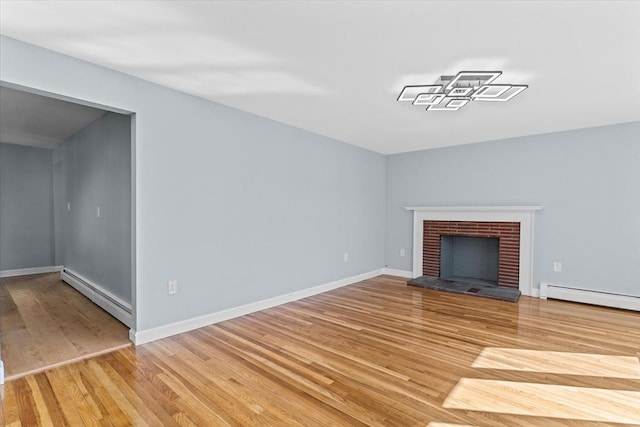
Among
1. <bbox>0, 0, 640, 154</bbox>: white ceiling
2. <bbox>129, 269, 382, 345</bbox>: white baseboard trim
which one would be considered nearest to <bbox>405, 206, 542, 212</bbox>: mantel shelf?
→ <bbox>0, 0, 640, 154</bbox>: white ceiling

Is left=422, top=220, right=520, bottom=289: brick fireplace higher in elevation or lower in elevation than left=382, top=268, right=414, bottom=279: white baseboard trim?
higher

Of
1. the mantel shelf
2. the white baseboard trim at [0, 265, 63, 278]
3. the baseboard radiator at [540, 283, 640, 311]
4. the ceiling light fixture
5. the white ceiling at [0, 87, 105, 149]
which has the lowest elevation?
the white baseboard trim at [0, 265, 63, 278]

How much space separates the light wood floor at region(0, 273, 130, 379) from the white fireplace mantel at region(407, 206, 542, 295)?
4.26 m

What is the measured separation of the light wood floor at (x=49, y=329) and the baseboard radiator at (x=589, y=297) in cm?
492

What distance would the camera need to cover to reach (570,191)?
4.09 meters

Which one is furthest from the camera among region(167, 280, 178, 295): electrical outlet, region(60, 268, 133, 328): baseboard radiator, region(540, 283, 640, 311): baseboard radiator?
region(540, 283, 640, 311): baseboard radiator

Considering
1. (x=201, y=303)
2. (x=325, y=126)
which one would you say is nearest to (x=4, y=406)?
(x=201, y=303)

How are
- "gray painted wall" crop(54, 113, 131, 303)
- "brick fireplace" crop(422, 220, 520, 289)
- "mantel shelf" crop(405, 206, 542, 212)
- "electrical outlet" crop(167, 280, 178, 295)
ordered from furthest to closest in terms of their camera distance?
"brick fireplace" crop(422, 220, 520, 289) < "mantel shelf" crop(405, 206, 542, 212) < "gray painted wall" crop(54, 113, 131, 303) < "electrical outlet" crop(167, 280, 178, 295)

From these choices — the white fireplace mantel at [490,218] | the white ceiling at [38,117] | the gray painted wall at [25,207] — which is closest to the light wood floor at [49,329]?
the gray painted wall at [25,207]

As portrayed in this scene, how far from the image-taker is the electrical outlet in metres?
2.84

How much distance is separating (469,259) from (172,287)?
4515 mm

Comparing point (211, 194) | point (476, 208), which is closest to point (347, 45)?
point (211, 194)

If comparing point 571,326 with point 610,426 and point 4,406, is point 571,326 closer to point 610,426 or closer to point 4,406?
point 610,426

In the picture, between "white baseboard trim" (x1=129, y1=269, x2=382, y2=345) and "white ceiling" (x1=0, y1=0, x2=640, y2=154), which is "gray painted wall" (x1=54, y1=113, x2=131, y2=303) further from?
"white ceiling" (x1=0, y1=0, x2=640, y2=154)
